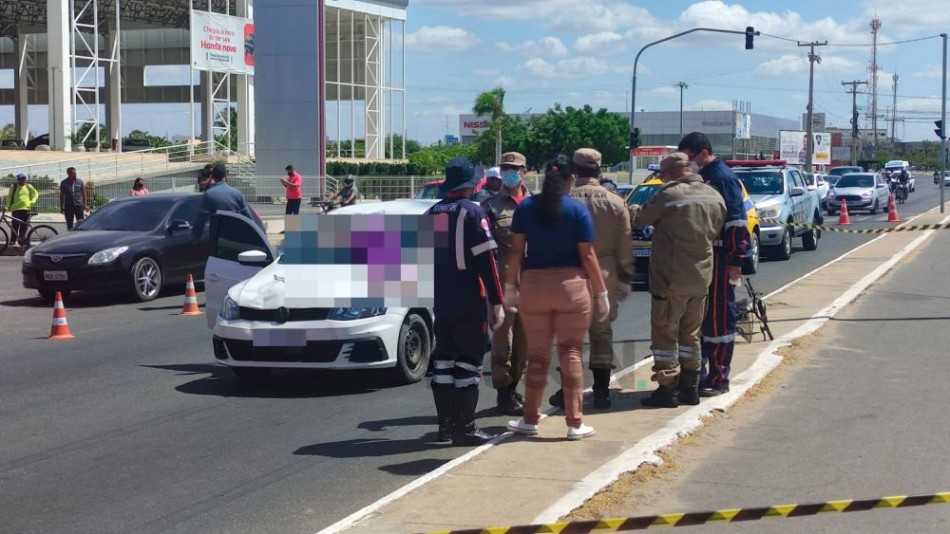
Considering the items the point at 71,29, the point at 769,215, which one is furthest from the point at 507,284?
the point at 71,29

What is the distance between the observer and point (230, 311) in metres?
9.57

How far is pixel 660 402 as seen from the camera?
822cm

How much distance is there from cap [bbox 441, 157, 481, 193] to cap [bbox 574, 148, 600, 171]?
1.02 meters

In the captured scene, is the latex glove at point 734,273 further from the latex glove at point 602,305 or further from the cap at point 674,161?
the latex glove at point 602,305

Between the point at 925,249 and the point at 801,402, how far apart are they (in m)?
17.5

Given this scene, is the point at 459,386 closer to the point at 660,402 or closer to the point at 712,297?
the point at 660,402

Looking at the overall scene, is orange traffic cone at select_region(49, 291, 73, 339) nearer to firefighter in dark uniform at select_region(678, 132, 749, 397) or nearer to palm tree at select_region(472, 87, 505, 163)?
firefighter in dark uniform at select_region(678, 132, 749, 397)

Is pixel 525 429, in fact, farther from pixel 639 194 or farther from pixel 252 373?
pixel 639 194

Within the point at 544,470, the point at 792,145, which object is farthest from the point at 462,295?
the point at 792,145

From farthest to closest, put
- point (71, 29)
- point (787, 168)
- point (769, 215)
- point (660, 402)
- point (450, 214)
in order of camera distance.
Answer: point (71, 29) → point (787, 168) → point (769, 215) → point (660, 402) → point (450, 214)

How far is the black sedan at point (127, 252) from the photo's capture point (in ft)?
51.6

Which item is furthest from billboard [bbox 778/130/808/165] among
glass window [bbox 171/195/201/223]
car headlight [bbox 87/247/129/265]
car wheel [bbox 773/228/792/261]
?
car headlight [bbox 87/247/129/265]

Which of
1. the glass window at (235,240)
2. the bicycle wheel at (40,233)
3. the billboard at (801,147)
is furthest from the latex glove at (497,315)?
the billboard at (801,147)

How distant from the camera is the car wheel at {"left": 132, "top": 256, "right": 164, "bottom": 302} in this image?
15984mm
